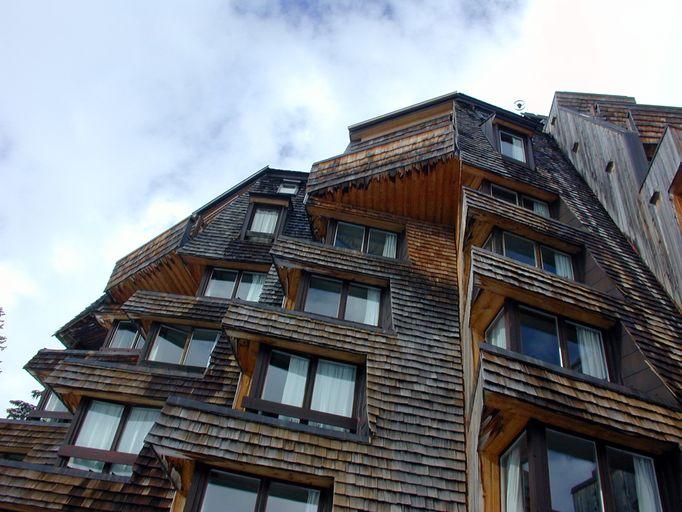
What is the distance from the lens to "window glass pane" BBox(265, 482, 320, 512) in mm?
9156

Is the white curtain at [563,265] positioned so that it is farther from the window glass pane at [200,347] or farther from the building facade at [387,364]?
the window glass pane at [200,347]

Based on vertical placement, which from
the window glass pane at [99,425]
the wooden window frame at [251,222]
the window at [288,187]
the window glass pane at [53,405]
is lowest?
the window glass pane at [99,425]

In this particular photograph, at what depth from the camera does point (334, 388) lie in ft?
36.7

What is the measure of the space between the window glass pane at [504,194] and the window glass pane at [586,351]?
549 centimetres

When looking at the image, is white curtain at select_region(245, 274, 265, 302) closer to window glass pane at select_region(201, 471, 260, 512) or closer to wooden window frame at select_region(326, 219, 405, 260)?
wooden window frame at select_region(326, 219, 405, 260)

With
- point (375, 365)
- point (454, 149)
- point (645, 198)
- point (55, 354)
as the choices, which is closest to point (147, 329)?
point (55, 354)

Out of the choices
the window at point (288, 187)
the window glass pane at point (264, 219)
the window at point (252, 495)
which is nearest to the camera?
the window at point (252, 495)

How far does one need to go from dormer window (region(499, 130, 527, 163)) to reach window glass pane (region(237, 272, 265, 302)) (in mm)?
8487

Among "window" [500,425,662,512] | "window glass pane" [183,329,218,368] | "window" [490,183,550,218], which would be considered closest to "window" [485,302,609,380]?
"window" [500,425,662,512]

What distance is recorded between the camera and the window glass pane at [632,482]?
823 centimetres

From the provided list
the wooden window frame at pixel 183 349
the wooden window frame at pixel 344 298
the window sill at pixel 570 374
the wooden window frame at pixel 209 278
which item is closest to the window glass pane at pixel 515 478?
the window sill at pixel 570 374

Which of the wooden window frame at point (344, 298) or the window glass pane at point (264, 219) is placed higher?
the window glass pane at point (264, 219)

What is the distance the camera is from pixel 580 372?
390 inches

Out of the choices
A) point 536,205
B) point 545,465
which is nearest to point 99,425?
point 545,465
